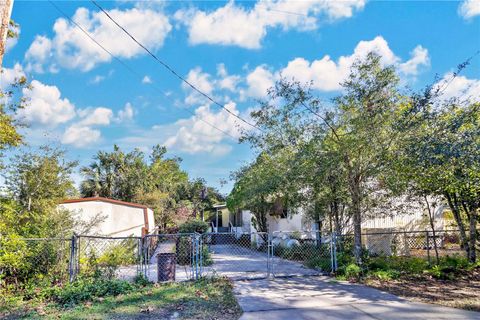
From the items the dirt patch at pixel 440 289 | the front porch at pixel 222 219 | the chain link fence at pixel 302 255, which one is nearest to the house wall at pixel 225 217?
the front porch at pixel 222 219

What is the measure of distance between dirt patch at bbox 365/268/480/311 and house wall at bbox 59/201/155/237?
8.99 metres

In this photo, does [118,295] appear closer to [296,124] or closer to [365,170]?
[296,124]

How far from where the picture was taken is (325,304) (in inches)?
247

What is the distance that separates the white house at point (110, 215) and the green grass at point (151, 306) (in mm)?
4847

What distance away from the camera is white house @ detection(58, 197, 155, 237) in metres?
11.7

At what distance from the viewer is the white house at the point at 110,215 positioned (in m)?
11.7

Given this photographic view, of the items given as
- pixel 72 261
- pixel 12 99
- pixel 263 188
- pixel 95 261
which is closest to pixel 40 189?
pixel 12 99

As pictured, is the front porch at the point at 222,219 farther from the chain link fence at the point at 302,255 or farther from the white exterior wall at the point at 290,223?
the chain link fence at the point at 302,255

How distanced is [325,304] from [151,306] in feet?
10.4

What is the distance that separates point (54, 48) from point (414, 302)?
10.8 meters

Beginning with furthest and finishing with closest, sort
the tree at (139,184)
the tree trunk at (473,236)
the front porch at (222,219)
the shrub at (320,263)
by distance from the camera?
the front porch at (222,219) < the tree at (139,184) < the shrub at (320,263) < the tree trunk at (473,236)

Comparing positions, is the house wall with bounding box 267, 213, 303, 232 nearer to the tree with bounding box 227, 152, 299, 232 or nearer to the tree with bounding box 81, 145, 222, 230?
the tree with bounding box 227, 152, 299, 232

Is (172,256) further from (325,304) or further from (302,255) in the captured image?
(302,255)

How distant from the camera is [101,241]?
10375 millimetres
